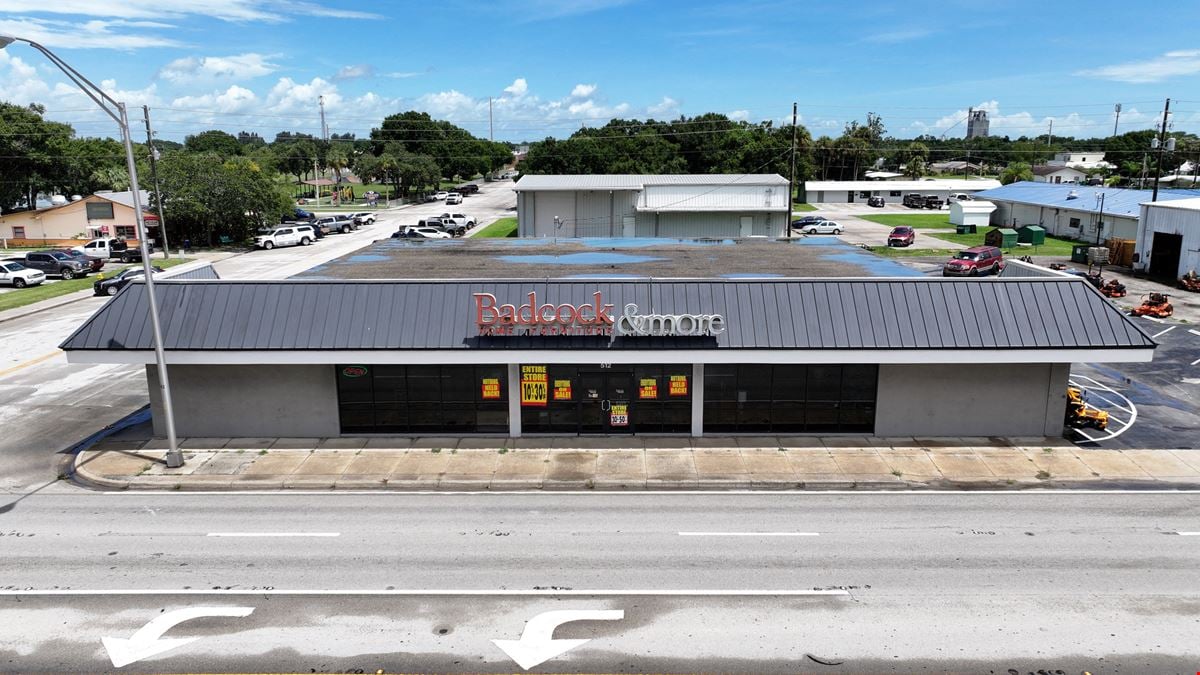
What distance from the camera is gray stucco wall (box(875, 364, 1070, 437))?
2392 centimetres

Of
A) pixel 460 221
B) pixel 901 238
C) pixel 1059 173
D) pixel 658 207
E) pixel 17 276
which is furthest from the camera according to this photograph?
pixel 1059 173

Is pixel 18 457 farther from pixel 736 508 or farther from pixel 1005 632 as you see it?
pixel 1005 632

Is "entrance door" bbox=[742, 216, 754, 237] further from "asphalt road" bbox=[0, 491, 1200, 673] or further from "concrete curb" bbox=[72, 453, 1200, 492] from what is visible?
"asphalt road" bbox=[0, 491, 1200, 673]

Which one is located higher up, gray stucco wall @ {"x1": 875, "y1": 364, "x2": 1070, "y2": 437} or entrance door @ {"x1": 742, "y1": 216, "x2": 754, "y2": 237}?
entrance door @ {"x1": 742, "y1": 216, "x2": 754, "y2": 237}

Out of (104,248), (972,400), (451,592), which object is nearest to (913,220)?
(972,400)

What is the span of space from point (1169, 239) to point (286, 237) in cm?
7306

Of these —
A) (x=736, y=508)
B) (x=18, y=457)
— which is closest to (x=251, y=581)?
(x=736, y=508)

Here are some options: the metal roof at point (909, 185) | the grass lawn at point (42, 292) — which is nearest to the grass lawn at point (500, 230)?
the grass lawn at point (42, 292)

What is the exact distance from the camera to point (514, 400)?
24156 millimetres

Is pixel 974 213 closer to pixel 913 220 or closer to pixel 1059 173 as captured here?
pixel 913 220

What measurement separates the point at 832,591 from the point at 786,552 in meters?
1.79

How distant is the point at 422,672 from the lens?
12969 mm

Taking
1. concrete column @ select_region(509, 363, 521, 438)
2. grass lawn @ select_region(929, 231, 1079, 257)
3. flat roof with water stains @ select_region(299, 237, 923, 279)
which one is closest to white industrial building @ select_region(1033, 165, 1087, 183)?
grass lawn @ select_region(929, 231, 1079, 257)

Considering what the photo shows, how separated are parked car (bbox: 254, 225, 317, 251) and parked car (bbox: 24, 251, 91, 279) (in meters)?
18.2
